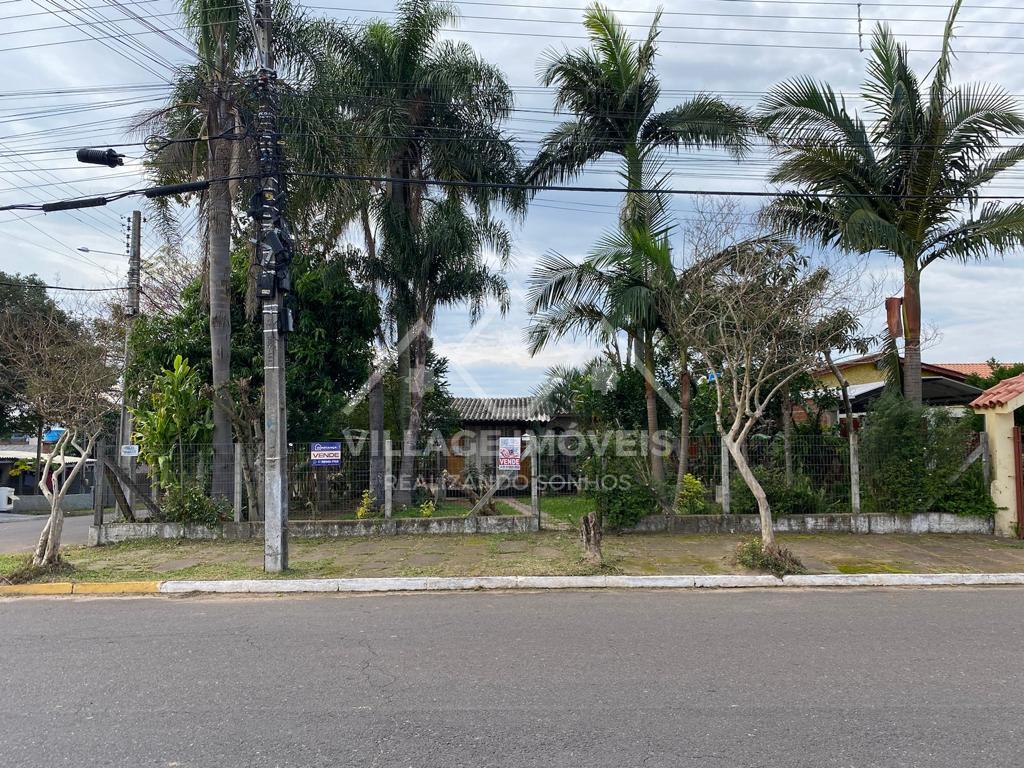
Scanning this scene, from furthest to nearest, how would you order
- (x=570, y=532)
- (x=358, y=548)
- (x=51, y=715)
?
(x=570, y=532) < (x=358, y=548) < (x=51, y=715)

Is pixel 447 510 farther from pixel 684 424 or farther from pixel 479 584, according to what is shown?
pixel 479 584

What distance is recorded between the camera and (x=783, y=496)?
13.0 m

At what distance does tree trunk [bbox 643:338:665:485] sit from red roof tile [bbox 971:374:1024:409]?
18.0ft

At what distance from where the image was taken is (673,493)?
13.3 metres

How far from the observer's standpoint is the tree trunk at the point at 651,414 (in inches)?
543

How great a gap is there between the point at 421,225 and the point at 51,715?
1251 cm

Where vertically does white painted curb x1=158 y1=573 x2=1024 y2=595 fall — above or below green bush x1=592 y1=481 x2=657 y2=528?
below

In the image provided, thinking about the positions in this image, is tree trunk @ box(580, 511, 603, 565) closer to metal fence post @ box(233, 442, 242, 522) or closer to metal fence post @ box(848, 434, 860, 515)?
metal fence post @ box(848, 434, 860, 515)

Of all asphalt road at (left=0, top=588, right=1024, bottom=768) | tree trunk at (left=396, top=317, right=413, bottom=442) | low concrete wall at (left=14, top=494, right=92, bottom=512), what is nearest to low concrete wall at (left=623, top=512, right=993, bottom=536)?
asphalt road at (left=0, top=588, right=1024, bottom=768)

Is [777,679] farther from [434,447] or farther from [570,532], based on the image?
[434,447]

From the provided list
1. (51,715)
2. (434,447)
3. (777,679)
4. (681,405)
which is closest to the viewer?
(51,715)

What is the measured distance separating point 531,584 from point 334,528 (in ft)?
16.5

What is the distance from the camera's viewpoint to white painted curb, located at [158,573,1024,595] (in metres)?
9.38

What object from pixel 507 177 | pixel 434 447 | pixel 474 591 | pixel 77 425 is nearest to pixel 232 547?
pixel 77 425
